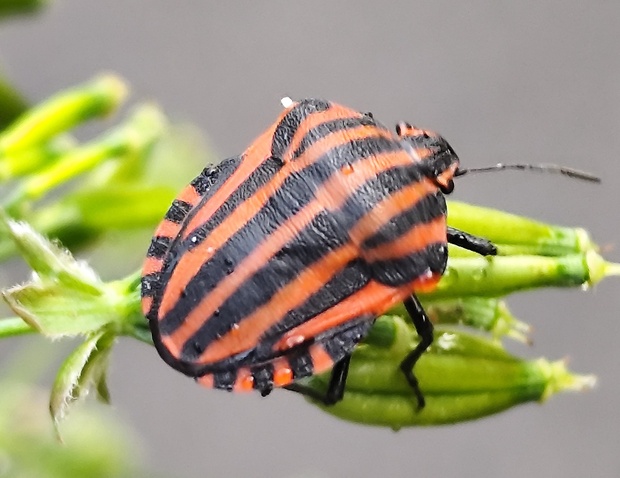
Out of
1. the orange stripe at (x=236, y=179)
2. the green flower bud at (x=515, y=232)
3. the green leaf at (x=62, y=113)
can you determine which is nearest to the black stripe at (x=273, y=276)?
the orange stripe at (x=236, y=179)

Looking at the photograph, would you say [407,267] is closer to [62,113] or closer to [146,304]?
[146,304]

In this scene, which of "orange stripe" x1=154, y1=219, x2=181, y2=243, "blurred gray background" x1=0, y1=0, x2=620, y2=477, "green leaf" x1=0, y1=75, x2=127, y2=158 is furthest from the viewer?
"blurred gray background" x1=0, y1=0, x2=620, y2=477

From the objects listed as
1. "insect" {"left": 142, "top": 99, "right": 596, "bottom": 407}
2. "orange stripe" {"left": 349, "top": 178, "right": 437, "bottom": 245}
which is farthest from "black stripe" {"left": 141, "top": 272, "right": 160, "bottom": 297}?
"orange stripe" {"left": 349, "top": 178, "right": 437, "bottom": 245}

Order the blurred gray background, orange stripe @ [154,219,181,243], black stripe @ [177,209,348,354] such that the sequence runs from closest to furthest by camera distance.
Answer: black stripe @ [177,209,348,354] → orange stripe @ [154,219,181,243] → the blurred gray background

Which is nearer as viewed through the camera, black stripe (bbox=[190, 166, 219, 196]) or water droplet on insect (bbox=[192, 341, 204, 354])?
water droplet on insect (bbox=[192, 341, 204, 354])

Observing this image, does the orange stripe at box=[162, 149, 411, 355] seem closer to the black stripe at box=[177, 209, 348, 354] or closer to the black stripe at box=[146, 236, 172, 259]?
the black stripe at box=[177, 209, 348, 354]

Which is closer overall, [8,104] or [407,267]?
[407,267]

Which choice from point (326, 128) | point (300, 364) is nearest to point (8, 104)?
point (326, 128)
